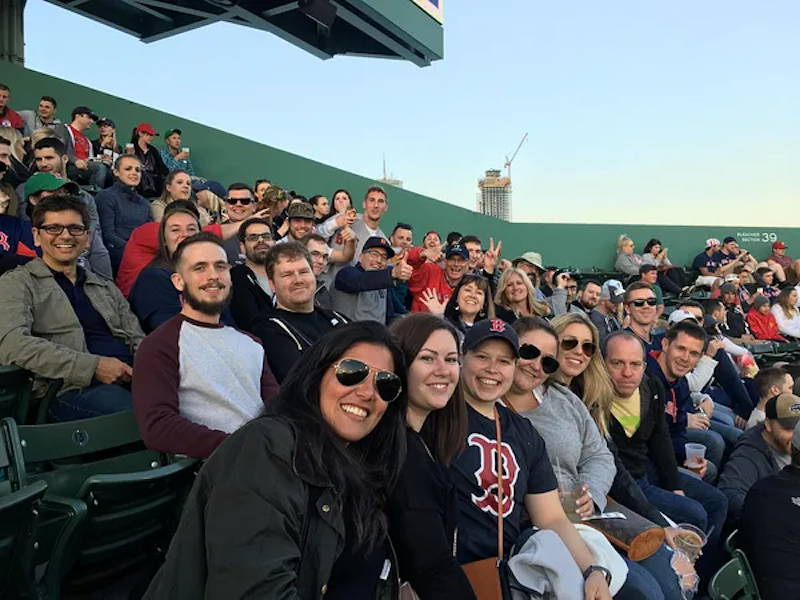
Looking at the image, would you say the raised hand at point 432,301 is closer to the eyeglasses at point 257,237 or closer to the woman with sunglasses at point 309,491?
the eyeglasses at point 257,237

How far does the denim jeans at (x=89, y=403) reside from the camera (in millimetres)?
2887

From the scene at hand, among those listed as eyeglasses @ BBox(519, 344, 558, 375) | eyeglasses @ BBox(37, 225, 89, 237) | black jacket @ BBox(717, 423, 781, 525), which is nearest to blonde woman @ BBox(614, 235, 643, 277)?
black jacket @ BBox(717, 423, 781, 525)

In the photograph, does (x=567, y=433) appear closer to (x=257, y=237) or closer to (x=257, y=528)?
(x=257, y=528)

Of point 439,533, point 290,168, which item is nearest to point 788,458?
point 439,533

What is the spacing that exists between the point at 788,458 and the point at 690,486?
0.72 m

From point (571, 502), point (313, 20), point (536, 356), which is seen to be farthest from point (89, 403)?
point (313, 20)

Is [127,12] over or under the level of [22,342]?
over

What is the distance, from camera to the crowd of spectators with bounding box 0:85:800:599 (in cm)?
252

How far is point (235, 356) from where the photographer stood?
275 cm

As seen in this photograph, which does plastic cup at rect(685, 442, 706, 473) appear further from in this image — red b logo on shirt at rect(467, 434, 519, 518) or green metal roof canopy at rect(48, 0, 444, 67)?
green metal roof canopy at rect(48, 0, 444, 67)

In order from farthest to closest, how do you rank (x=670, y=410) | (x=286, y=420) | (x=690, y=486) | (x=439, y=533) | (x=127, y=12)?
(x=127, y=12), (x=670, y=410), (x=690, y=486), (x=439, y=533), (x=286, y=420)

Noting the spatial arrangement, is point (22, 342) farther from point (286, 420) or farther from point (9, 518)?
point (286, 420)

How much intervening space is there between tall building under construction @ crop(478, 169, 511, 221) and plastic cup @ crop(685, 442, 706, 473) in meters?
50.5

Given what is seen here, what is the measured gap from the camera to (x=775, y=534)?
3086mm
